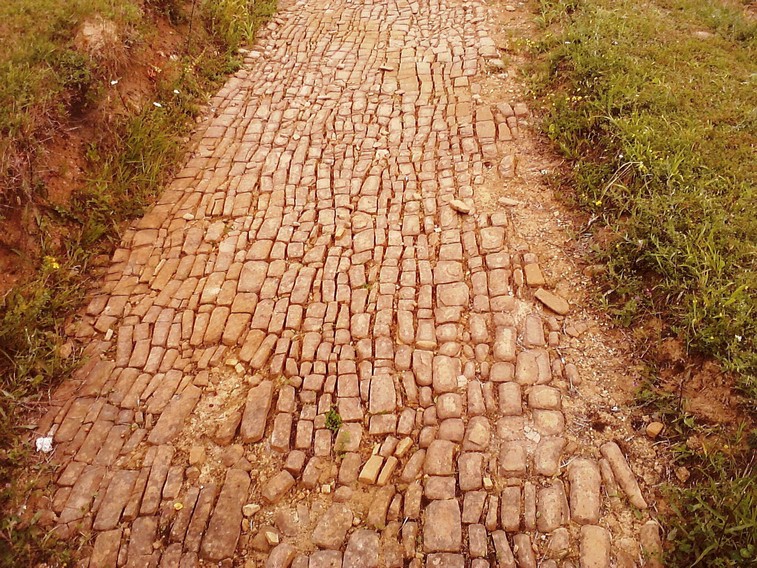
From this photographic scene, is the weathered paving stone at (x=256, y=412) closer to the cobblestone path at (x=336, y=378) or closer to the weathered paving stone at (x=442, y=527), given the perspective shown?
the cobblestone path at (x=336, y=378)

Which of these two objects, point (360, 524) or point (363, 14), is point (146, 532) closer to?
point (360, 524)

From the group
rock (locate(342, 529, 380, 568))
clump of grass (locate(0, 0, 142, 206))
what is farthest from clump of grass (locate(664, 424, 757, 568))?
clump of grass (locate(0, 0, 142, 206))

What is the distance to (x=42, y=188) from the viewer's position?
14.6 feet

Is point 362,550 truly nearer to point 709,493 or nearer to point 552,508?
point 552,508

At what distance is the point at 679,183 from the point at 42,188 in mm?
4964

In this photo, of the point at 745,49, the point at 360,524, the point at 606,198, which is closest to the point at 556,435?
the point at 360,524

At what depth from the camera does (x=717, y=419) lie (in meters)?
3.27

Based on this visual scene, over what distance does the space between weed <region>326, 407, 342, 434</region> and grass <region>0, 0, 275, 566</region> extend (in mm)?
1570

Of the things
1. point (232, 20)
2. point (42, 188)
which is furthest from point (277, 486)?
point (232, 20)

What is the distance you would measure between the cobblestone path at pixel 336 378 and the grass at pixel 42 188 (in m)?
0.18

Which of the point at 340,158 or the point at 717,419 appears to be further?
the point at 340,158

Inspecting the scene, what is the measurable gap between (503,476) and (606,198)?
2467 mm

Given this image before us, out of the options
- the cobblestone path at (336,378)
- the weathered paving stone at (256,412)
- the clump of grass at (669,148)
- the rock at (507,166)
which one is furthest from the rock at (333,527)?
the rock at (507,166)

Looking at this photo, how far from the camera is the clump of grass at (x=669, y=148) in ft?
12.3
